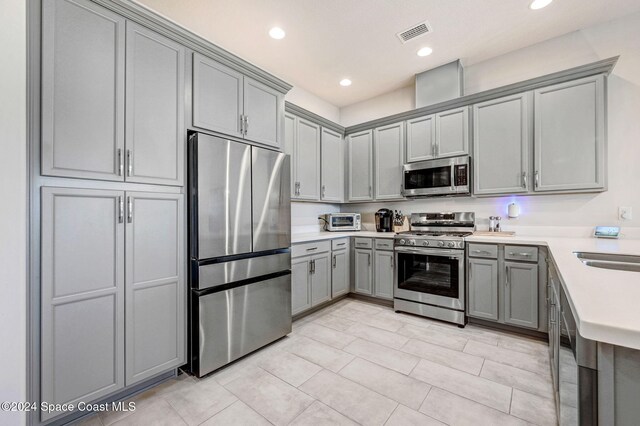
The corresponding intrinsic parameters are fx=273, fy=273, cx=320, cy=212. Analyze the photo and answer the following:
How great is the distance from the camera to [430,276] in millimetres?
3176

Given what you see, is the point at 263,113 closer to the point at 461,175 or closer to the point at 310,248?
the point at 310,248

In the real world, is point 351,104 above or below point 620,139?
above

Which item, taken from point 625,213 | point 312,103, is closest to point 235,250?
point 312,103

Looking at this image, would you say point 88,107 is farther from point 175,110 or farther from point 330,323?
point 330,323

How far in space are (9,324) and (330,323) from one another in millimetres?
2468

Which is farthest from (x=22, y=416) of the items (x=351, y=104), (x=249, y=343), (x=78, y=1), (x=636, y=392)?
(x=351, y=104)

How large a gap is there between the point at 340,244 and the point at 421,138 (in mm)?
1747

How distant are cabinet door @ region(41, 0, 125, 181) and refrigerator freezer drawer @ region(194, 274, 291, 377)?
1.15 m

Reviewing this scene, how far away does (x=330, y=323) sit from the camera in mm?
3051

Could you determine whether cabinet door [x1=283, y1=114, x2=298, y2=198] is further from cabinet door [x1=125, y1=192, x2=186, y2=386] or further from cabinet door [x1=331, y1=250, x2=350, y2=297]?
cabinet door [x1=125, y1=192, x2=186, y2=386]

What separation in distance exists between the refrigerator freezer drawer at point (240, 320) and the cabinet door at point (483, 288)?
1.93m

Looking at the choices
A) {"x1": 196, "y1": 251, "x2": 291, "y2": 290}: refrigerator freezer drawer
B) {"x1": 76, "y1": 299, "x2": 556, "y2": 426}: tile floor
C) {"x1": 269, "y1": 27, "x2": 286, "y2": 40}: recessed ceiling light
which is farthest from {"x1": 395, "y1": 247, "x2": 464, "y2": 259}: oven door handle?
{"x1": 269, "y1": 27, "x2": 286, "y2": 40}: recessed ceiling light

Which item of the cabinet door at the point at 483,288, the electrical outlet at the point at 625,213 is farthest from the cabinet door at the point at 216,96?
the electrical outlet at the point at 625,213

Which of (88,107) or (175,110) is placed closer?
(88,107)
